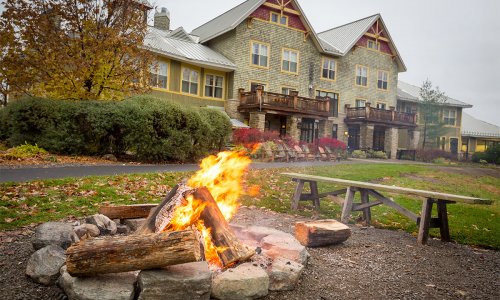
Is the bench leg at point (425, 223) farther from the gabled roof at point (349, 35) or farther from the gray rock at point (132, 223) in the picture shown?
the gabled roof at point (349, 35)

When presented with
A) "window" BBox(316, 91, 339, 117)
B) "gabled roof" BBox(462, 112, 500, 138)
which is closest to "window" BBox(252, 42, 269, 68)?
"window" BBox(316, 91, 339, 117)

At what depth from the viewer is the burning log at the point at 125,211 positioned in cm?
473

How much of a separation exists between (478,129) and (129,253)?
199 feet

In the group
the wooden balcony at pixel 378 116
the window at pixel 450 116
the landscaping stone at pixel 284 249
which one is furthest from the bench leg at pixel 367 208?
the window at pixel 450 116

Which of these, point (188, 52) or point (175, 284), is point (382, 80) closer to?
point (188, 52)

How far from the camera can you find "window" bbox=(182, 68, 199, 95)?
984 inches

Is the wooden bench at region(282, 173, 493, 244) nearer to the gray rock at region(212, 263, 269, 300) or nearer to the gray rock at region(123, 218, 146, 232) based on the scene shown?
the gray rock at region(212, 263, 269, 300)

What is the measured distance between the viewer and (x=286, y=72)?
1144 inches

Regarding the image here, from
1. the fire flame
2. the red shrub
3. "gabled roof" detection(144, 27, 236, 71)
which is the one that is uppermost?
"gabled roof" detection(144, 27, 236, 71)

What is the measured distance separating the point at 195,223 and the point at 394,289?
94.0 inches

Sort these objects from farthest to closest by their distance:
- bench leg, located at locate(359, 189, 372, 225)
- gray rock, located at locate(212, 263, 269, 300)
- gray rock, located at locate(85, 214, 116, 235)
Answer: bench leg, located at locate(359, 189, 372, 225), gray rock, located at locate(85, 214, 116, 235), gray rock, located at locate(212, 263, 269, 300)

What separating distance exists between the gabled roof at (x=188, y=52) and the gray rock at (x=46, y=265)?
66.4 feet

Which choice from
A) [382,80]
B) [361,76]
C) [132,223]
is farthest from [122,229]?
[382,80]

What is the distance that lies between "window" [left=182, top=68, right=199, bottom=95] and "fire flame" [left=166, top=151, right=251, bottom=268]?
20828 millimetres
